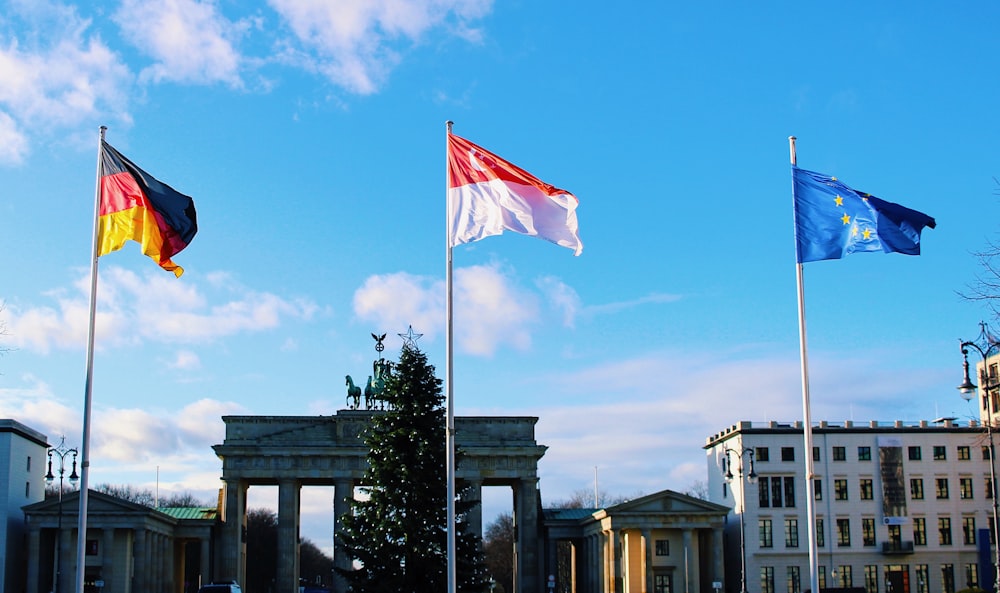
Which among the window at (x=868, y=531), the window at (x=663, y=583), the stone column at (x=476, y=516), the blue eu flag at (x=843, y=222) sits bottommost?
the window at (x=663, y=583)

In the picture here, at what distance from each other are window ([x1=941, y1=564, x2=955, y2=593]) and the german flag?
86.2 metres

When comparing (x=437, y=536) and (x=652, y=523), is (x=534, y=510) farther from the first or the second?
(x=437, y=536)

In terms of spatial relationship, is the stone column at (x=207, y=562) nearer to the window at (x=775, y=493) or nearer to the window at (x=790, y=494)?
the window at (x=775, y=493)

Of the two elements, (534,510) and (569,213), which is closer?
(569,213)

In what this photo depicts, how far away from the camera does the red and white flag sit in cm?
3098

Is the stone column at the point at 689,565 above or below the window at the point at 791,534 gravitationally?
below

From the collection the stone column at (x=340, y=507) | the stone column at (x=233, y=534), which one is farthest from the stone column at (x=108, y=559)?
the stone column at (x=340, y=507)

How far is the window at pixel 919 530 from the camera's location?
3986 inches

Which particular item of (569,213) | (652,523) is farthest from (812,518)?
(652,523)

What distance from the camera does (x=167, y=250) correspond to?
33000 mm

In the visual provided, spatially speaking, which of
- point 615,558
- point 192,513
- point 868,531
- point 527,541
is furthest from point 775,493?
point 192,513

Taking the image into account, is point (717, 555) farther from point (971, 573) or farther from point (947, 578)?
point (971, 573)

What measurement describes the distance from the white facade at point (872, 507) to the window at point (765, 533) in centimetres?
9

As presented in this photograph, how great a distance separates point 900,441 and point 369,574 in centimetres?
6630
